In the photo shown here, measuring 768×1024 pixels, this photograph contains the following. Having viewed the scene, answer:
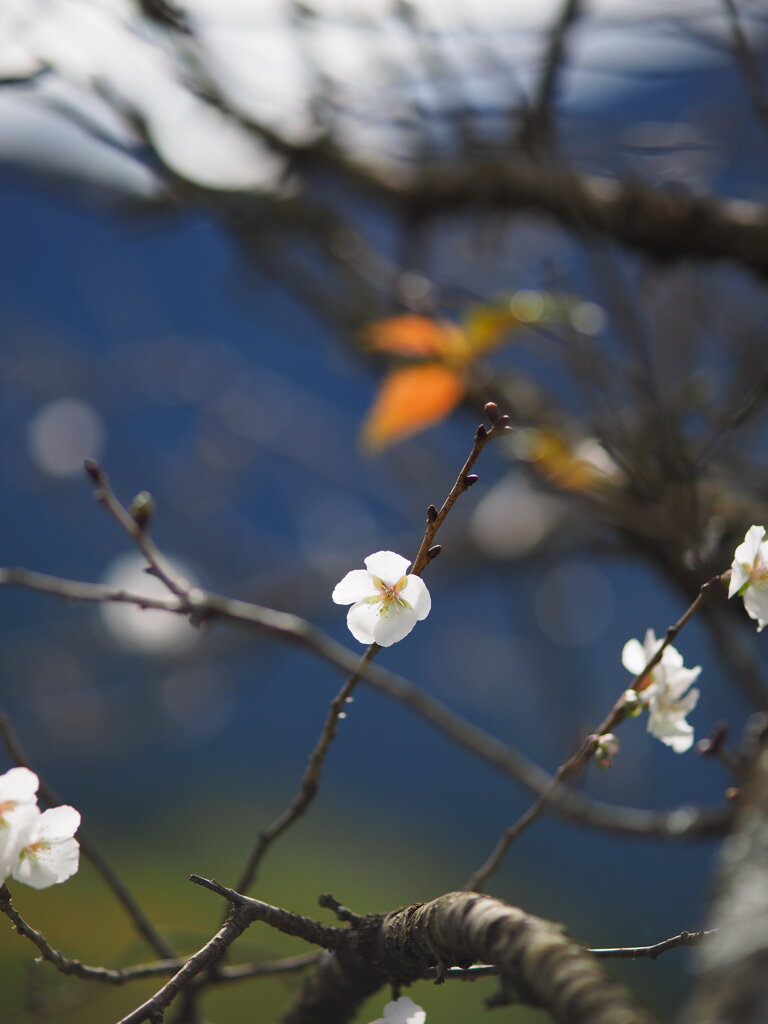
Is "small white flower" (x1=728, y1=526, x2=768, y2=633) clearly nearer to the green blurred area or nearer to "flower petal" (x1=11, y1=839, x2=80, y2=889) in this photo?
"flower petal" (x1=11, y1=839, x2=80, y2=889)

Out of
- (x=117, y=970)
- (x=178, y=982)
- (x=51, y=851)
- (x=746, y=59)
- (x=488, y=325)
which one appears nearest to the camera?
(x=178, y=982)

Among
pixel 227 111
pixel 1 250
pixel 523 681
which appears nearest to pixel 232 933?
pixel 227 111

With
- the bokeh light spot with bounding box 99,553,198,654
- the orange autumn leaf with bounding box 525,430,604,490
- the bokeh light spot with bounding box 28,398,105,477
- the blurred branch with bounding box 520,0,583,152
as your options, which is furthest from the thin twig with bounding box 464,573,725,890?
the bokeh light spot with bounding box 28,398,105,477

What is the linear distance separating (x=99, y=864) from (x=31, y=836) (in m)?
0.19

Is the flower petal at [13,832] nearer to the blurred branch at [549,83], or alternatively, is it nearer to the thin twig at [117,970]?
the thin twig at [117,970]

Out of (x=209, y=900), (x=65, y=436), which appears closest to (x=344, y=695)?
(x=209, y=900)

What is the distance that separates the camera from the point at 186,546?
10.9 feet

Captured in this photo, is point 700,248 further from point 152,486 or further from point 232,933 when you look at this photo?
point 152,486

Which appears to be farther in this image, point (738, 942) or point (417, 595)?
point (417, 595)

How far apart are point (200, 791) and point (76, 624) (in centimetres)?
124

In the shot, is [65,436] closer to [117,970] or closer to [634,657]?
[117,970]

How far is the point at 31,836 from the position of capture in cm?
50

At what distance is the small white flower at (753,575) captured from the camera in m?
0.54

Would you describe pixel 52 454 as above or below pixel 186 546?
above
